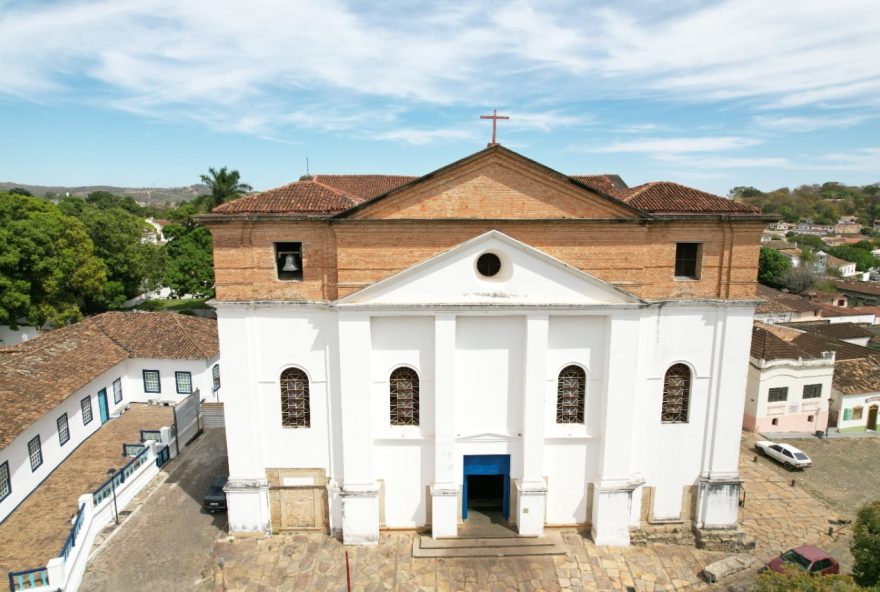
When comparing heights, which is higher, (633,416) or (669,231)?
(669,231)

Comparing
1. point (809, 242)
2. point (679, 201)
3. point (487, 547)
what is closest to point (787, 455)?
point (679, 201)

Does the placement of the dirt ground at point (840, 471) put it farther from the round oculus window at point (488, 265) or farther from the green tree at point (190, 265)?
the green tree at point (190, 265)

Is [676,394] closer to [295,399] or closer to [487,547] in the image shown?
[487,547]

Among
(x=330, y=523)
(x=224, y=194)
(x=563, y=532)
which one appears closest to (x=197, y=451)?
(x=330, y=523)

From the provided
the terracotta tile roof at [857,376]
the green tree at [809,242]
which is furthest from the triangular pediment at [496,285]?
the green tree at [809,242]

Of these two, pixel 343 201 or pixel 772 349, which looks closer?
pixel 343 201

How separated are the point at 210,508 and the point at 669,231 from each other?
16.5 metres

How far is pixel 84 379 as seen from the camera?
71.1ft

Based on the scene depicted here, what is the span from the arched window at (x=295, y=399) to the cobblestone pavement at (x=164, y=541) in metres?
4.27

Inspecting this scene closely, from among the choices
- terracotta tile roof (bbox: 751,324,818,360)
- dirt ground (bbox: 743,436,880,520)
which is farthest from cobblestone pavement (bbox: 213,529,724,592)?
terracotta tile roof (bbox: 751,324,818,360)

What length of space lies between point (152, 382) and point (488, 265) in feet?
66.0

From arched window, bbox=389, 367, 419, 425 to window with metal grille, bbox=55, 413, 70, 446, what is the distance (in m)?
14.4

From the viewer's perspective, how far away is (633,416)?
1495 centimetres

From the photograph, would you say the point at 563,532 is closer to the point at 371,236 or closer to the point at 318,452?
the point at 318,452
